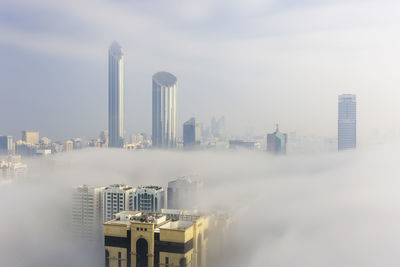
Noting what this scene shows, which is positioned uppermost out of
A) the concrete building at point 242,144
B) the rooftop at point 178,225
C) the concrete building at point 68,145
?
the concrete building at point 242,144

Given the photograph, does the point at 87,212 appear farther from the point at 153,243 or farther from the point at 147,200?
the point at 153,243

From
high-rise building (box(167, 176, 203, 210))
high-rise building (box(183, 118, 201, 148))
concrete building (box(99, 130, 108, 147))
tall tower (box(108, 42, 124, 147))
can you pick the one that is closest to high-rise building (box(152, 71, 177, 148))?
high-rise building (box(183, 118, 201, 148))

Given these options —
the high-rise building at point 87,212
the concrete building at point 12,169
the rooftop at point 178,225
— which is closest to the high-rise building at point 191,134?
the high-rise building at point 87,212

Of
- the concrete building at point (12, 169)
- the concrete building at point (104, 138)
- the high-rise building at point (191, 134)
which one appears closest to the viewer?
the high-rise building at point (191, 134)

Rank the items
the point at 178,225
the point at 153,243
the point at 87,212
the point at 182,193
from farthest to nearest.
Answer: the point at 182,193
the point at 87,212
the point at 178,225
the point at 153,243

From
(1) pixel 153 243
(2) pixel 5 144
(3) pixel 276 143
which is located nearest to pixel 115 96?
(2) pixel 5 144

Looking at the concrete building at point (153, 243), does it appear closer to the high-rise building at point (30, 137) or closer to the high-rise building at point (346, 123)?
the high-rise building at point (346, 123)
